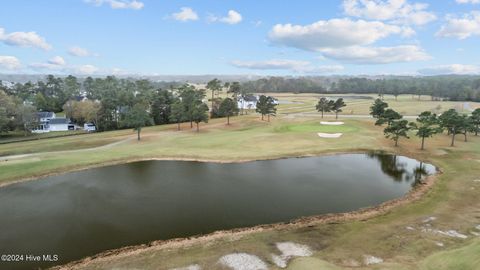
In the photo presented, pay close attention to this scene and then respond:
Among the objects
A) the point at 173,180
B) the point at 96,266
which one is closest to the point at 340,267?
the point at 96,266

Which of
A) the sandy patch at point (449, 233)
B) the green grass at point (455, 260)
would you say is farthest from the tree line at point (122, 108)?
the green grass at point (455, 260)

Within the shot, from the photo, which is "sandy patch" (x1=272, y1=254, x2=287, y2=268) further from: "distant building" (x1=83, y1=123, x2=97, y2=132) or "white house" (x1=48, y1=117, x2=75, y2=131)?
"white house" (x1=48, y1=117, x2=75, y2=131)

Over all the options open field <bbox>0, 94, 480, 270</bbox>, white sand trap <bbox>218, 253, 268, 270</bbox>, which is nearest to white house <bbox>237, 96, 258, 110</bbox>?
open field <bbox>0, 94, 480, 270</bbox>

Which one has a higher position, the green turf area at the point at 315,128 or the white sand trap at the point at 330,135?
the green turf area at the point at 315,128

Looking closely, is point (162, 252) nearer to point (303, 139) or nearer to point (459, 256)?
point (459, 256)

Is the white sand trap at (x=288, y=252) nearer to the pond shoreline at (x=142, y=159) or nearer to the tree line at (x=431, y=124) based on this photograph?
the pond shoreline at (x=142, y=159)
